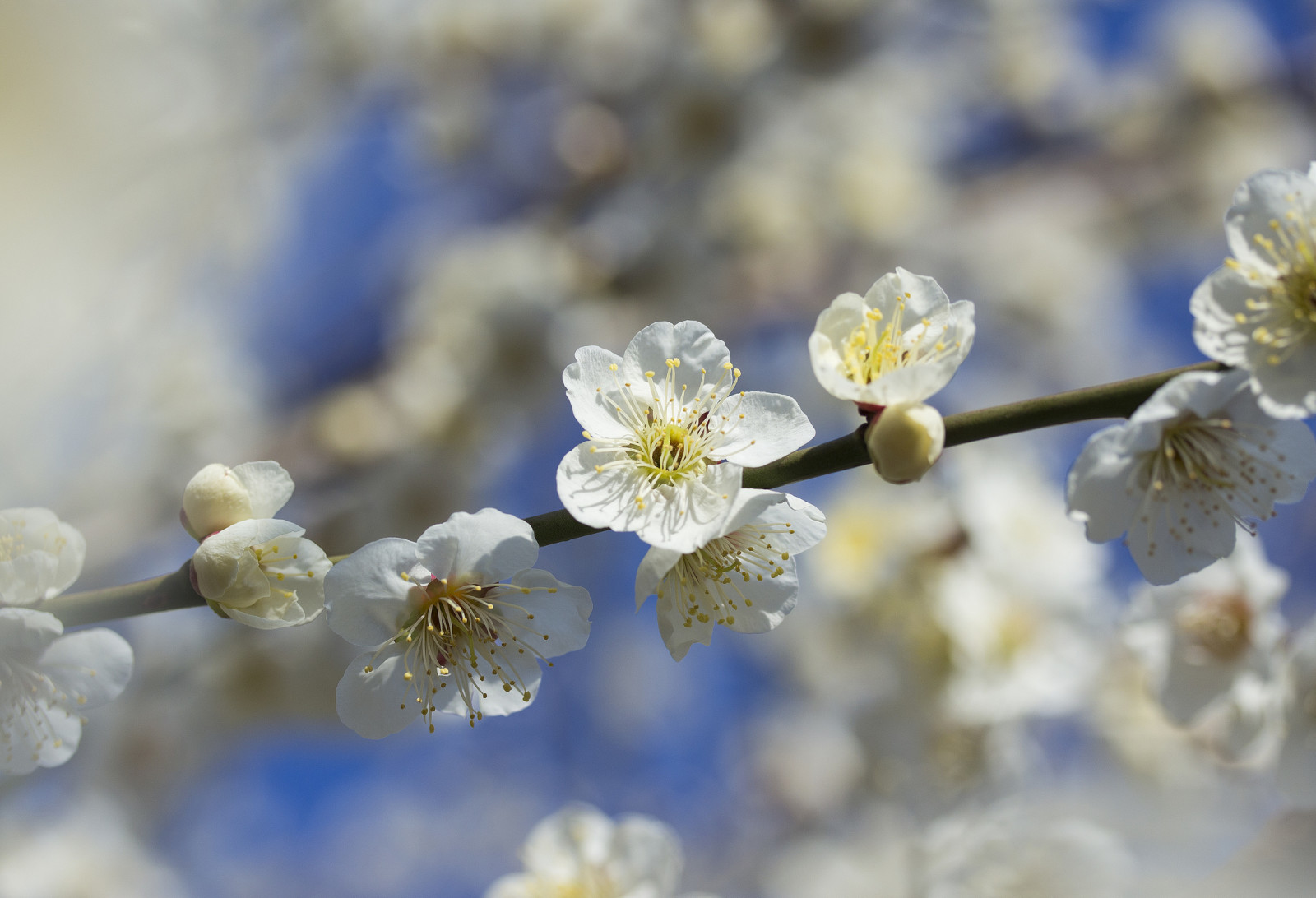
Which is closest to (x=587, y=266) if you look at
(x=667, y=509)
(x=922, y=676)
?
(x=922, y=676)

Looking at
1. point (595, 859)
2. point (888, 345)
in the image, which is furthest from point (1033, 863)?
point (888, 345)

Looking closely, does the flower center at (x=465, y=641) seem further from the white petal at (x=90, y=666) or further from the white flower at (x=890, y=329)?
the white flower at (x=890, y=329)

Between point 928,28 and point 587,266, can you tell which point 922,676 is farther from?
point 928,28

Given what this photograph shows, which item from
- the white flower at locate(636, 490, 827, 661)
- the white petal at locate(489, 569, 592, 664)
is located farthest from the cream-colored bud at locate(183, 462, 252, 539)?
the white flower at locate(636, 490, 827, 661)

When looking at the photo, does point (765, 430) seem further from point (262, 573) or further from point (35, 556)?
point (35, 556)

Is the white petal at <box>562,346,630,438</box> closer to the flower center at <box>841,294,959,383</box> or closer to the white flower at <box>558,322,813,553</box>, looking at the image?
the white flower at <box>558,322,813,553</box>

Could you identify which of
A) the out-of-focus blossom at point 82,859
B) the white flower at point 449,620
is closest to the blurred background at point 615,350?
the out-of-focus blossom at point 82,859
